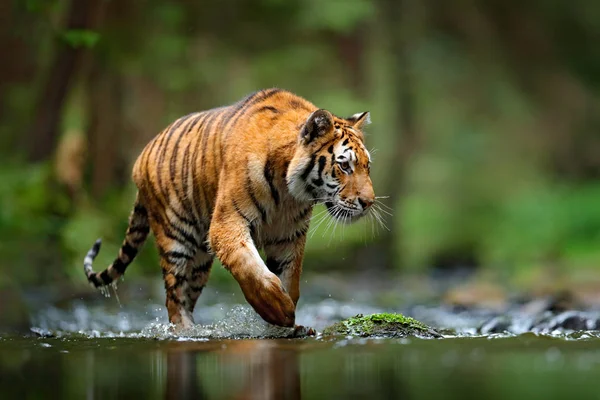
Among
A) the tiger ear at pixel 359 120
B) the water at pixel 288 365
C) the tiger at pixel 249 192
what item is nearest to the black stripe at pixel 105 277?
the tiger at pixel 249 192

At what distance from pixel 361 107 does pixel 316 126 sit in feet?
35.7

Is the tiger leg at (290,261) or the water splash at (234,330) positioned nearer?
the water splash at (234,330)

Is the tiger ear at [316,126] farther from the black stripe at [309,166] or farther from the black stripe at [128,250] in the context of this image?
the black stripe at [128,250]

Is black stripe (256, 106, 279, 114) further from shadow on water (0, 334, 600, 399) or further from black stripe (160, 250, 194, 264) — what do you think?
shadow on water (0, 334, 600, 399)

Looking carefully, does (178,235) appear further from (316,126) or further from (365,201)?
(365,201)

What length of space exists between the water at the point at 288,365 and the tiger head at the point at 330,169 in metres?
0.95

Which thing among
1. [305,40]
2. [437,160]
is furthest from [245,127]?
[437,160]

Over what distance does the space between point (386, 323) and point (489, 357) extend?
57.5 inches

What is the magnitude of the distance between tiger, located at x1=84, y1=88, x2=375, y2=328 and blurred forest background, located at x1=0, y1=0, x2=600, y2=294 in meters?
2.56

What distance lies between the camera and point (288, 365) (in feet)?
16.1

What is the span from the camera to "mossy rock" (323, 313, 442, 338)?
21.0ft

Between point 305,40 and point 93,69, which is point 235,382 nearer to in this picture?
point 93,69

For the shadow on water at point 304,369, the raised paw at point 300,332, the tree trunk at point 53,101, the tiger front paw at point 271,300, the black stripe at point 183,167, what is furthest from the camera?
the tree trunk at point 53,101

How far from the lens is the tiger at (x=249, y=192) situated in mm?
6414
